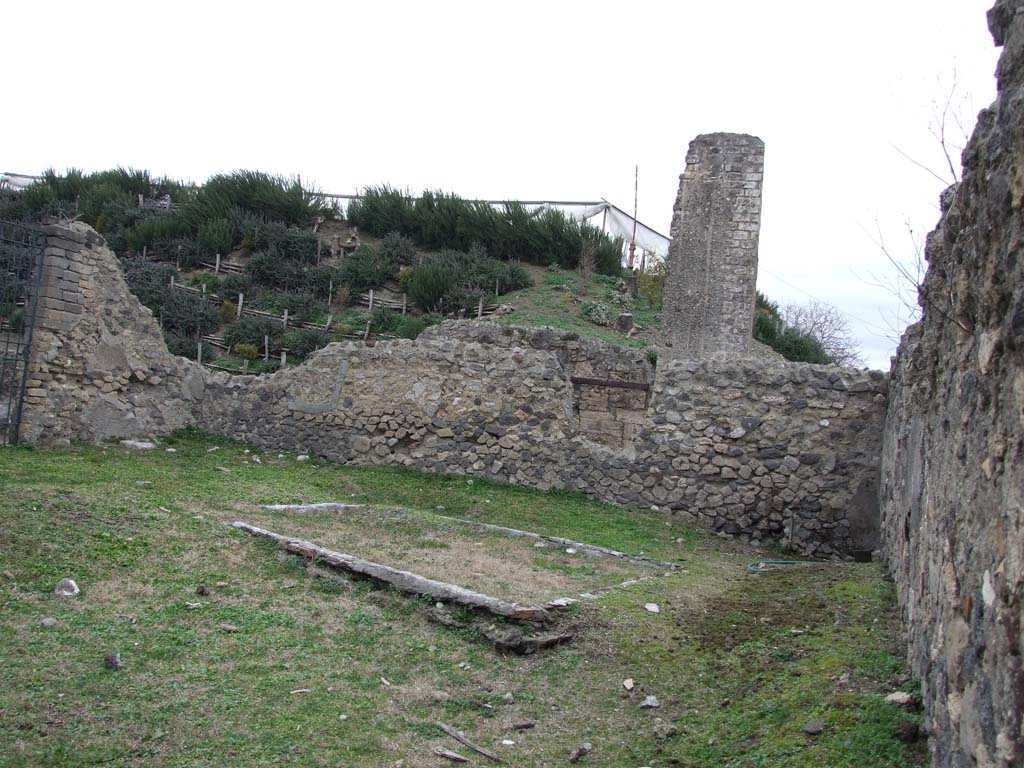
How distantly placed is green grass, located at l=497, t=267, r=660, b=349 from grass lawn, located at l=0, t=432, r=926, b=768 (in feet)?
45.5

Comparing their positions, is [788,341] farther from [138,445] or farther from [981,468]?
[981,468]

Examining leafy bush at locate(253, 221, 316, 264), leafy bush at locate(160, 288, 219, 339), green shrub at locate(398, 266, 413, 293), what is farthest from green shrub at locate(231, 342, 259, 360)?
leafy bush at locate(253, 221, 316, 264)

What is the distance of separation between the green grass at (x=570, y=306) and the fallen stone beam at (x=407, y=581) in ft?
47.4

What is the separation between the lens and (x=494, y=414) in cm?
1185

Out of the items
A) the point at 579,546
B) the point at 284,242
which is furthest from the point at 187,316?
the point at 579,546

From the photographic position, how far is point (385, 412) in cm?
1230

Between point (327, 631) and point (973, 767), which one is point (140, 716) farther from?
point (973, 767)

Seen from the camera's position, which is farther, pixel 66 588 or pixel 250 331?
pixel 250 331

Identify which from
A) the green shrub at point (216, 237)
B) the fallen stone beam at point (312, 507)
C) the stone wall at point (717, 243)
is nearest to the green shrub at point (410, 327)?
the stone wall at point (717, 243)

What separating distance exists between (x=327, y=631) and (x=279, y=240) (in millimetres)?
25027

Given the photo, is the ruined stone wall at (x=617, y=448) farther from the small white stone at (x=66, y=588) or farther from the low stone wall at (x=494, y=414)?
the small white stone at (x=66, y=588)

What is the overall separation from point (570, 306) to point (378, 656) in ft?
64.3

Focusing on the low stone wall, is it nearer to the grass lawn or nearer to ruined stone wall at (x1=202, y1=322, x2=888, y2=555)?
A: ruined stone wall at (x1=202, y1=322, x2=888, y2=555)

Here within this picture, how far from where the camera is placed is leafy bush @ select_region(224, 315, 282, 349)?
23.3 meters
